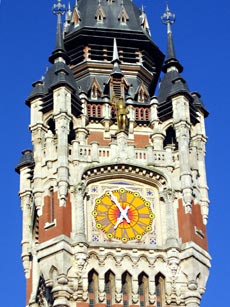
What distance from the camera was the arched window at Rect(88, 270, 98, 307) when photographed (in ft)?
140

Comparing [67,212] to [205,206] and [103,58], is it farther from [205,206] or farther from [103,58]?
[103,58]

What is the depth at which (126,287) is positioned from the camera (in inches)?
1703

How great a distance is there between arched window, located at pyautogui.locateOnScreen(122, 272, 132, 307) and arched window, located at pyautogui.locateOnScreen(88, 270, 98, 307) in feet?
3.41

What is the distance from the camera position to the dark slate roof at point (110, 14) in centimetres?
5062

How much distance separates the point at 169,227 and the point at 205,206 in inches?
93.2

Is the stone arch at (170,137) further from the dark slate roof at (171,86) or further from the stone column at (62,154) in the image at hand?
the stone column at (62,154)

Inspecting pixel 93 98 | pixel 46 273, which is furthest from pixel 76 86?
pixel 46 273

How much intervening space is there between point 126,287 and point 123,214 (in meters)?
2.83

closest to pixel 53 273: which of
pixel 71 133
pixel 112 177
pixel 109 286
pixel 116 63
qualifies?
pixel 109 286

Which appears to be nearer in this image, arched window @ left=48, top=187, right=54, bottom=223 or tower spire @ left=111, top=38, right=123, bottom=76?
arched window @ left=48, top=187, right=54, bottom=223

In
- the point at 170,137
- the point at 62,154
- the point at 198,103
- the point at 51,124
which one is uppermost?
the point at 198,103

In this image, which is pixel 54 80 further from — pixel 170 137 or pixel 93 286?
pixel 93 286

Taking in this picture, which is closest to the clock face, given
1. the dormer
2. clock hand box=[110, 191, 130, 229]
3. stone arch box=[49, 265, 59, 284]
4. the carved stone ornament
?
clock hand box=[110, 191, 130, 229]

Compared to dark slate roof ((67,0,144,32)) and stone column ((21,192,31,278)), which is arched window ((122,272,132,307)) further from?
dark slate roof ((67,0,144,32))
